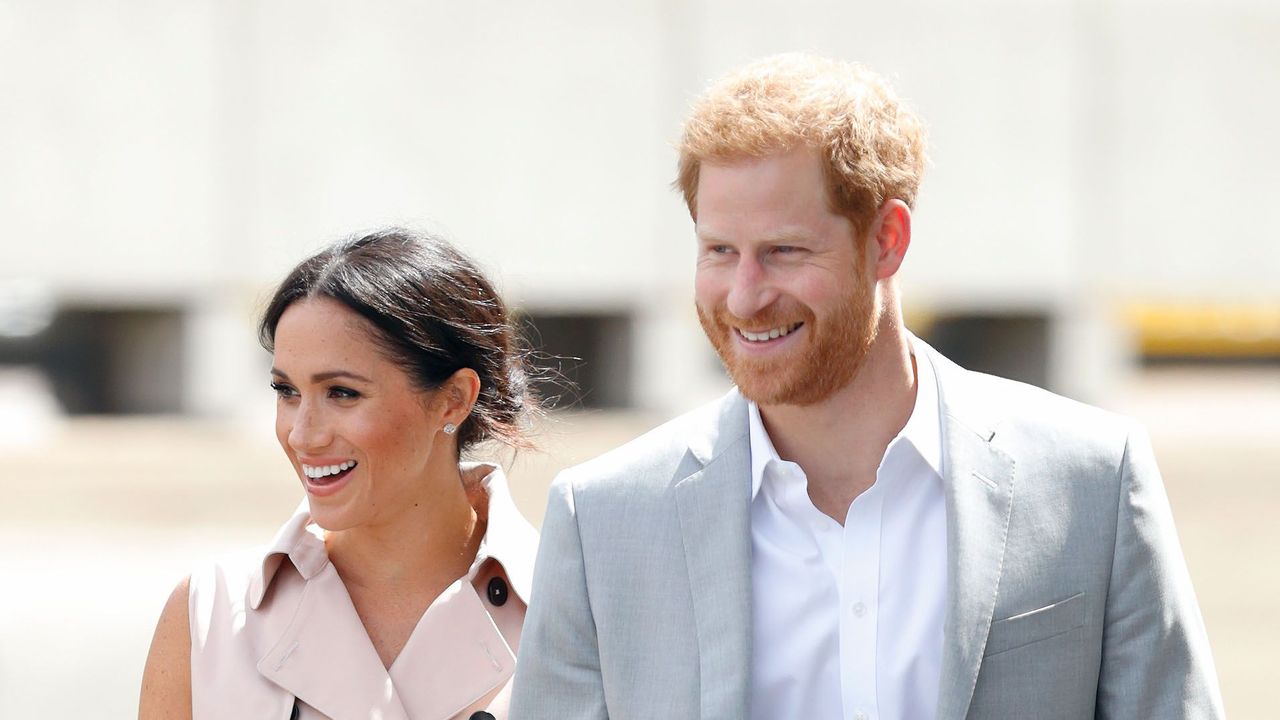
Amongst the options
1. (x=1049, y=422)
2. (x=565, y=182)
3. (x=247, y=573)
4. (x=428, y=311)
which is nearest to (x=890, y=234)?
(x=1049, y=422)

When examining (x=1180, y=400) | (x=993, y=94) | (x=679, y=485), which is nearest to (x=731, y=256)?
(x=679, y=485)

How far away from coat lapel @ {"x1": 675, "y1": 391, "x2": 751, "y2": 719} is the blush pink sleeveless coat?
2.64 ft

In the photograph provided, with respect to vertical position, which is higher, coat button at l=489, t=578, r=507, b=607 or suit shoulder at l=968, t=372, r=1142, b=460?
suit shoulder at l=968, t=372, r=1142, b=460

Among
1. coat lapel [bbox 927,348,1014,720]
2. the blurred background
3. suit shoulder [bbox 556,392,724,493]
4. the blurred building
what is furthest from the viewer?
the blurred building

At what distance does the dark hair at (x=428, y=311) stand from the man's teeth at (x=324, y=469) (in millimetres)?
217

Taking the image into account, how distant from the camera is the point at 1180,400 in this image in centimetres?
2347

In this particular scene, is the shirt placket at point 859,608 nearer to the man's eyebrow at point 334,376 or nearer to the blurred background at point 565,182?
the man's eyebrow at point 334,376

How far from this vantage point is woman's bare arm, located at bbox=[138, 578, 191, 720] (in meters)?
3.02

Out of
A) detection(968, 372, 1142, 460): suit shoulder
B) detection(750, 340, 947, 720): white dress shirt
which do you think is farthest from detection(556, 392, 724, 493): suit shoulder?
detection(968, 372, 1142, 460): suit shoulder

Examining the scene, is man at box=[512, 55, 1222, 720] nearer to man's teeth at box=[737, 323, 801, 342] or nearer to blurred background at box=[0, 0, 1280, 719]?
man's teeth at box=[737, 323, 801, 342]

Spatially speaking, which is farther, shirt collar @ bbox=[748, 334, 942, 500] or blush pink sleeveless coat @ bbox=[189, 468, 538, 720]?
blush pink sleeveless coat @ bbox=[189, 468, 538, 720]

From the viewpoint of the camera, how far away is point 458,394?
3.33m

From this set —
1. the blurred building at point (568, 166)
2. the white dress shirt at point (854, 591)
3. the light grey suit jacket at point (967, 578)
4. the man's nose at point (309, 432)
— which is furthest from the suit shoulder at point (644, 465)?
the blurred building at point (568, 166)

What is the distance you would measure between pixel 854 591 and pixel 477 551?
3.87ft
